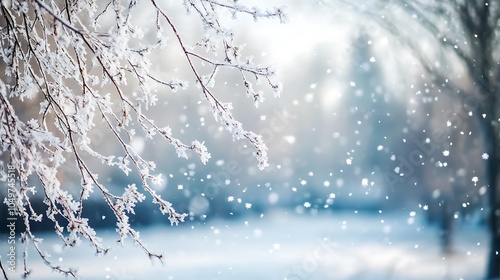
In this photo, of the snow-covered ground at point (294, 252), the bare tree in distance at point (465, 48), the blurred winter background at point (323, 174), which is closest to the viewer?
the bare tree in distance at point (465, 48)

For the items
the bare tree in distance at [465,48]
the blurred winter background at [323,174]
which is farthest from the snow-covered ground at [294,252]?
the bare tree in distance at [465,48]

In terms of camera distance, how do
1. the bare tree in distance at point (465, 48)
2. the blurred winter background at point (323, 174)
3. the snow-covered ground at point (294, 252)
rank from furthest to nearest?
the blurred winter background at point (323, 174) → the snow-covered ground at point (294, 252) → the bare tree in distance at point (465, 48)

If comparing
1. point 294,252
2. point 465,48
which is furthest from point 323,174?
point 465,48

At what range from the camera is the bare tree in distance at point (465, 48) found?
641 centimetres

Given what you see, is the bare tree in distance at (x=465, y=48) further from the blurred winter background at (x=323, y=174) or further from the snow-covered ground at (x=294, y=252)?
the snow-covered ground at (x=294, y=252)

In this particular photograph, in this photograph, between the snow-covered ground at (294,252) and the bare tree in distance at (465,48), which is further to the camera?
the snow-covered ground at (294,252)

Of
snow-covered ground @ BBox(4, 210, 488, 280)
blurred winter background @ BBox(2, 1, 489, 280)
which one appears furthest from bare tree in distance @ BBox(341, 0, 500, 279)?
snow-covered ground @ BBox(4, 210, 488, 280)

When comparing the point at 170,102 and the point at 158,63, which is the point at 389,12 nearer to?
the point at 158,63

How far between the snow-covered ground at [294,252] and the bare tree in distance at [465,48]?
1212 mm

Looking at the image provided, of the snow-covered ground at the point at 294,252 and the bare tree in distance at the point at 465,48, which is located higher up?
the bare tree in distance at the point at 465,48

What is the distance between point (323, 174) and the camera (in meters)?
12.3

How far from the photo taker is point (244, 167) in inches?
454

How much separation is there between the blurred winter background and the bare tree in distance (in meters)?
0.20

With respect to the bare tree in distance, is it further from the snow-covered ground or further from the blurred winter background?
the snow-covered ground
